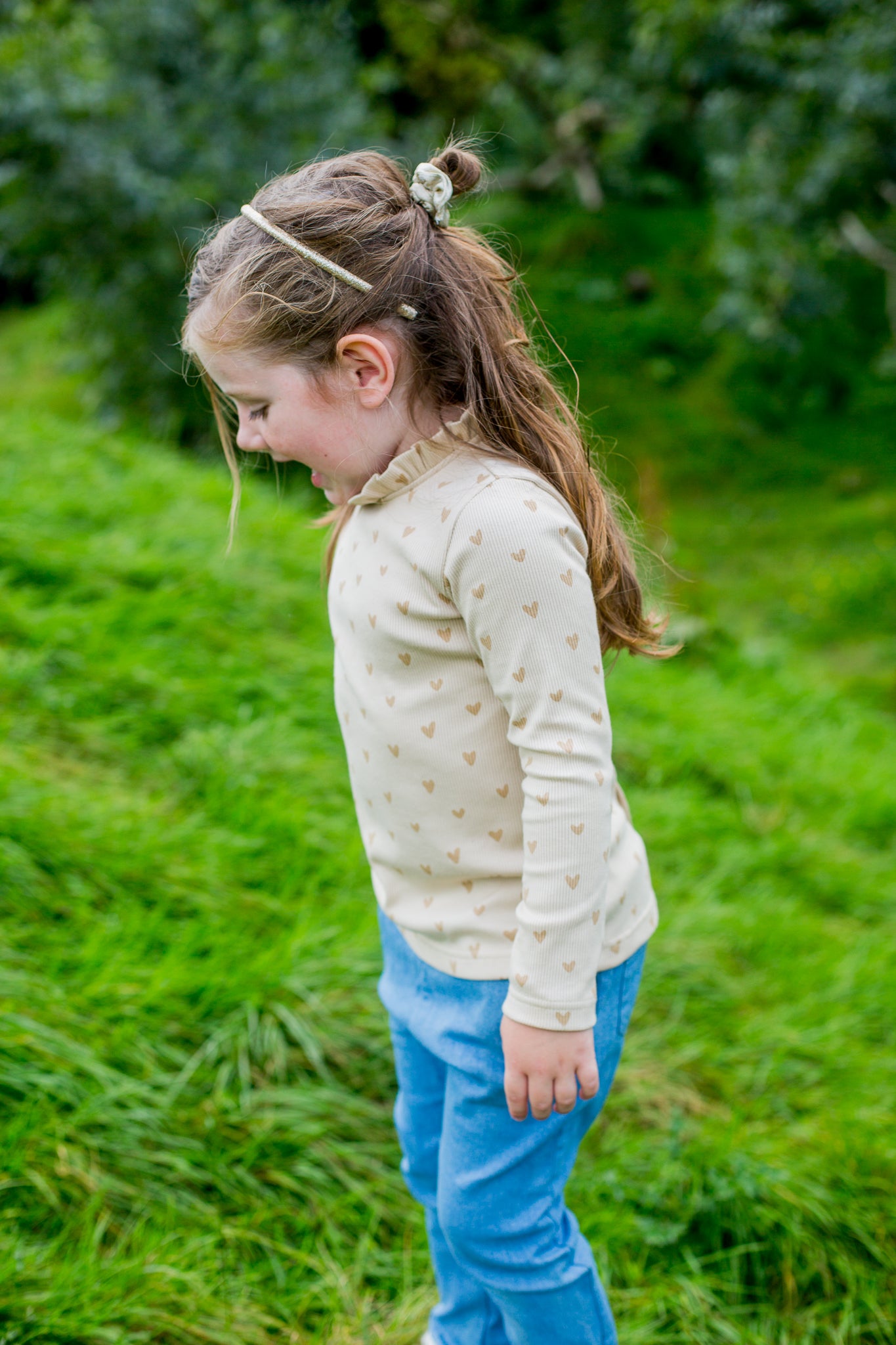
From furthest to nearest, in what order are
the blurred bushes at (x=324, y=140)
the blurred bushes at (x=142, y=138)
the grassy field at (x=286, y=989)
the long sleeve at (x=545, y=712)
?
the blurred bushes at (x=142, y=138), the blurred bushes at (x=324, y=140), the grassy field at (x=286, y=989), the long sleeve at (x=545, y=712)

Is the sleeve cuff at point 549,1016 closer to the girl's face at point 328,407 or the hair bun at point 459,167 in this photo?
the girl's face at point 328,407

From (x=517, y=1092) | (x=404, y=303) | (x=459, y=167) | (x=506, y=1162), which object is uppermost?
(x=459, y=167)

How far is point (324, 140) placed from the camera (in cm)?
709

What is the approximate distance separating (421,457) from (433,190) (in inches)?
12.2

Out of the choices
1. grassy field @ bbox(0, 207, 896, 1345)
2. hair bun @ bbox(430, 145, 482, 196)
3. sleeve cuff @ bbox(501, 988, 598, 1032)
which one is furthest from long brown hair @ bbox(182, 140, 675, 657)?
sleeve cuff @ bbox(501, 988, 598, 1032)

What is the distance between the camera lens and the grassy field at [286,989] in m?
1.62

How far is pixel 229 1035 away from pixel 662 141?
37.7 ft

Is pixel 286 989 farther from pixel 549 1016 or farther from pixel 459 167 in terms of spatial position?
pixel 459 167

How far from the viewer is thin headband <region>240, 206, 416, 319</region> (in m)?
1.10

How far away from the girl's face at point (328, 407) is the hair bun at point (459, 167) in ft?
0.84

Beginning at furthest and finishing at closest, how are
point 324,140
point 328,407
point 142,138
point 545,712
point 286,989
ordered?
point 324,140 → point 142,138 → point 286,989 → point 328,407 → point 545,712

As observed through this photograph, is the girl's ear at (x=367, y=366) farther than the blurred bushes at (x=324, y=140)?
No

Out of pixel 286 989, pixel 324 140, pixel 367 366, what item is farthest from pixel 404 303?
pixel 324 140

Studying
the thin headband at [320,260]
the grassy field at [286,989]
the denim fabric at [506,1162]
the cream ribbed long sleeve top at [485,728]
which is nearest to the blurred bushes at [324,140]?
the grassy field at [286,989]
